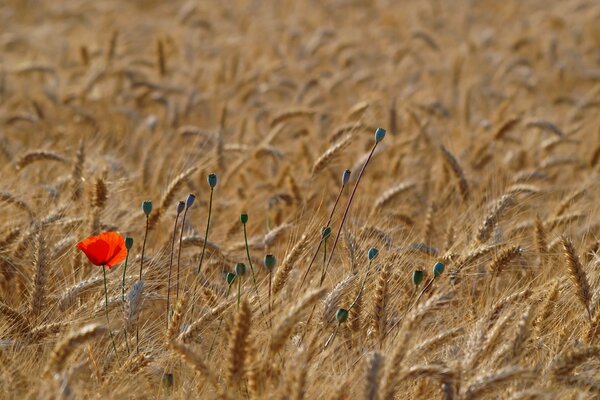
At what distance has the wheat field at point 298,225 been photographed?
6.72ft

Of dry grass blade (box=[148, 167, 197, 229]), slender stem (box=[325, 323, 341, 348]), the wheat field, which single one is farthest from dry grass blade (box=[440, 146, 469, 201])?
slender stem (box=[325, 323, 341, 348])

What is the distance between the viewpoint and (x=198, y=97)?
5.63 meters

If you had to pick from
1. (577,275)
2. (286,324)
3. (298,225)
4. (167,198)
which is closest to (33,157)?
(167,198)

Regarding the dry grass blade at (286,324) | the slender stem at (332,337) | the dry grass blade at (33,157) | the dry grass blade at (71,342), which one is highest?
the dry grass blade at (286,324)

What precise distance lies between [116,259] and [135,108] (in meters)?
3.62

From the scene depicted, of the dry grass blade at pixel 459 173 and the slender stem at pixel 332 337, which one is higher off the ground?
the slender stem at pixel 332 337

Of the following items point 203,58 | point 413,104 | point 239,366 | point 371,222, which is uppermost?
point 239,366

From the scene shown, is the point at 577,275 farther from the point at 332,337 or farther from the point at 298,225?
the point at 298,225

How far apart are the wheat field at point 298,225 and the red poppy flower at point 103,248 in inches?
5.2

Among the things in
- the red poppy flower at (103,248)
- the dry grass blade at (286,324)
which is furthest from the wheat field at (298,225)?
the red poppy flower at (103,248)

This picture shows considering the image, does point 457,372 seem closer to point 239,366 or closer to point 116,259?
point 239,366

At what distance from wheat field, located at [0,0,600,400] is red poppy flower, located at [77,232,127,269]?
0.13 metres

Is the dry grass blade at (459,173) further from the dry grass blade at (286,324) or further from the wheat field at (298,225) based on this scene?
the dry grass blade at (286,324)

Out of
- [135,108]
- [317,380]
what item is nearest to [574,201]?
[317,380]
